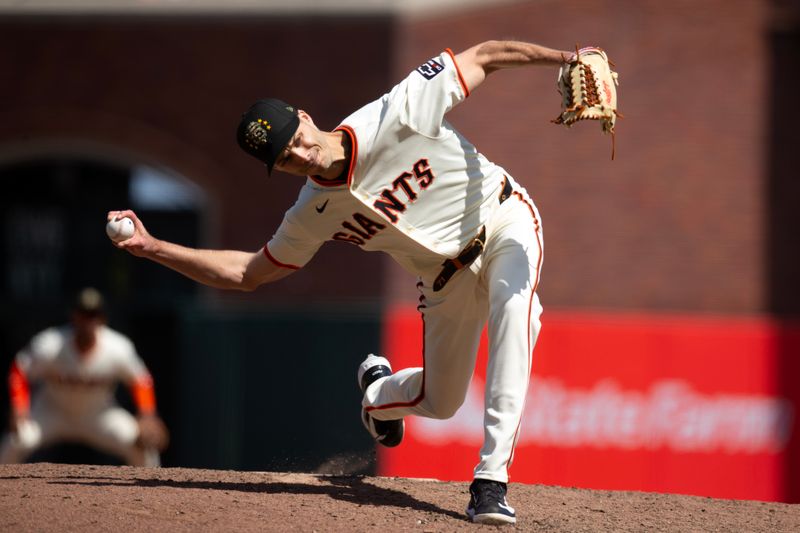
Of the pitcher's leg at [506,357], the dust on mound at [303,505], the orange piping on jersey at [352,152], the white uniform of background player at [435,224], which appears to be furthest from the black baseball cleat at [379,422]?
the orange piping on jersey at [352,152]

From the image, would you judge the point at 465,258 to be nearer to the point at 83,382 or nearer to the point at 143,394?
the point at 143,394

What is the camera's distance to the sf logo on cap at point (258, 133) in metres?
4.55

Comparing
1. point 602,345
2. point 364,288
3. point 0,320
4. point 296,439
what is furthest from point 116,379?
point 364,288

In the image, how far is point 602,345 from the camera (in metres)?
10.5

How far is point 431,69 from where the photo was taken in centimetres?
498

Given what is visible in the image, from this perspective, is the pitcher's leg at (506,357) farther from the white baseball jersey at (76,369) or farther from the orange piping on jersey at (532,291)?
the white baseball jersey at (76,369)

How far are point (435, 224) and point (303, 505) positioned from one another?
1.29 meters

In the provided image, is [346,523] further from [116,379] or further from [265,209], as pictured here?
[265,209]

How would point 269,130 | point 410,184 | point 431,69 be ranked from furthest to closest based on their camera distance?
point 431,69 → point 410,184 → point 269,130

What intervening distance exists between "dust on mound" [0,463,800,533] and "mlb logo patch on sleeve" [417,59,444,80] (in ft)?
5.92

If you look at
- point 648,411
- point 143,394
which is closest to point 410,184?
point 143,394

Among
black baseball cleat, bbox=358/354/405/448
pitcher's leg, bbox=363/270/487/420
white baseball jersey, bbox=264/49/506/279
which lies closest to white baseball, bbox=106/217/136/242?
white baseball jersey, bbox=264/49/506/279

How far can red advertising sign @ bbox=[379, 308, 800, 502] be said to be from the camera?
1020 centimetres

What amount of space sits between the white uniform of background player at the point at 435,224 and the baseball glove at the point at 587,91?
0.34 feet
